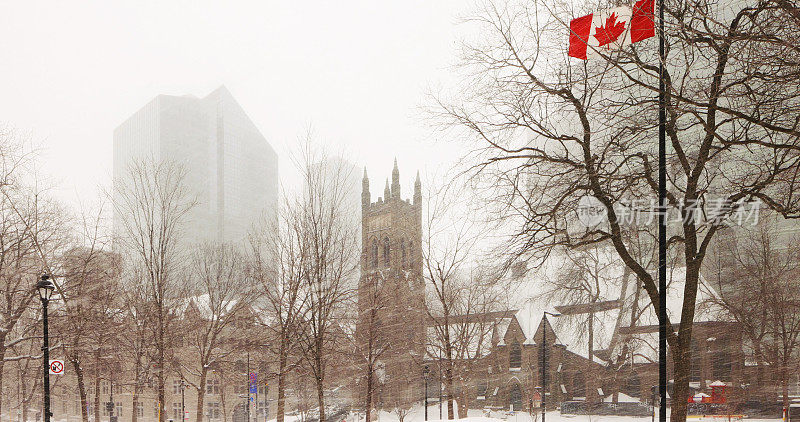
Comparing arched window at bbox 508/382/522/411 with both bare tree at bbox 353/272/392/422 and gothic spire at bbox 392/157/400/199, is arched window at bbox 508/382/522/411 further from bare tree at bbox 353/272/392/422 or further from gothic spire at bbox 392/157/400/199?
gothic spire at bbox 392/157/400/199

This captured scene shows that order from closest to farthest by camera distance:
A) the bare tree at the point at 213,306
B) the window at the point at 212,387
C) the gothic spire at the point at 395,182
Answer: the gothic spire at the point at 395,182
the bare tree at the point at 213,306
the window at the point at 212,387

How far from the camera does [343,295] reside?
1182cm

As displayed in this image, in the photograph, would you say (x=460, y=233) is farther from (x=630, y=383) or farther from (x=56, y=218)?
(x=56, y=218)

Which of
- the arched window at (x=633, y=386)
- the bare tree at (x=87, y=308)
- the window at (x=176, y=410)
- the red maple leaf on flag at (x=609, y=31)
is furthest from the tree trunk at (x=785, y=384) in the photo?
the window at (x=176, y=410)

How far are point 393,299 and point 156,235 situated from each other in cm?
643

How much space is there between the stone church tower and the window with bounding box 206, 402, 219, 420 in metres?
14.5

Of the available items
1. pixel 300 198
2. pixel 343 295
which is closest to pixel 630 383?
pixel 343 295

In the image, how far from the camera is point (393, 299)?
13.0m

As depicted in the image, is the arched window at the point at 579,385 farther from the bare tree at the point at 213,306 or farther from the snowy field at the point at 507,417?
the bare tree at the point at 213,306

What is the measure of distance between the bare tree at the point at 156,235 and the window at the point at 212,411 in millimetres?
12795

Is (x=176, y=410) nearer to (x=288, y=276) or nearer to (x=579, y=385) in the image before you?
(x=288, y=276)

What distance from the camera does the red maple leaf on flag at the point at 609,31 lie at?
238 inches

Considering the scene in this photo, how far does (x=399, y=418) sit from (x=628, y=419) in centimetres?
685

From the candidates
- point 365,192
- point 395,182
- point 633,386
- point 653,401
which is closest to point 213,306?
point 365,192
